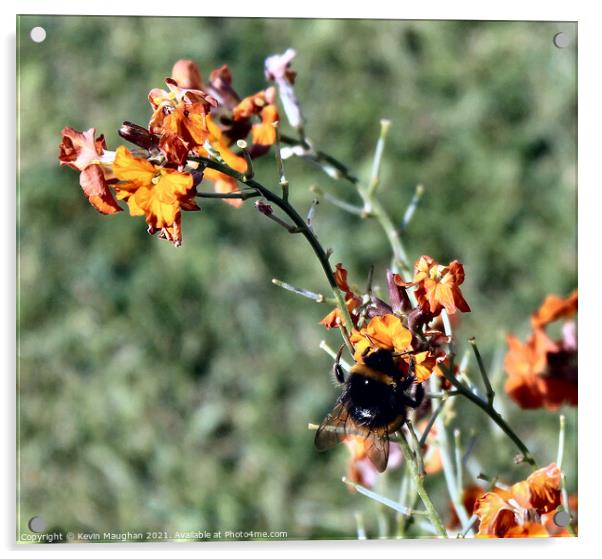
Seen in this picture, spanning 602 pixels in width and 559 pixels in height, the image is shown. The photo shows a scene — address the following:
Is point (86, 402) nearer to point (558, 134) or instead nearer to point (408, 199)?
point (408, 199)

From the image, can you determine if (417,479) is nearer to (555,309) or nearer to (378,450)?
(378,450)

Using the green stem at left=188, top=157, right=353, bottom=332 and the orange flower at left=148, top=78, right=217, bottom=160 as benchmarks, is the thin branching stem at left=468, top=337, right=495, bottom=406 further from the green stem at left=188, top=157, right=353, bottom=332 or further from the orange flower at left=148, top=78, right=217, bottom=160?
the orange flower at left=148, top=78, right=217, bottom=160

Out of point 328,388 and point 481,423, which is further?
point 328,388

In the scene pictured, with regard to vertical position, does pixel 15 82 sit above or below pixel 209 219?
above

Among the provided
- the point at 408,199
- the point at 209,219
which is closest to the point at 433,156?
the point at 408,199

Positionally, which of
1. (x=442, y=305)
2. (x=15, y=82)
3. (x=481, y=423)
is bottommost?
(x=481, y=423)

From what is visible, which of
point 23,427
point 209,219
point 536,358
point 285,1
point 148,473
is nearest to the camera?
point 536,358

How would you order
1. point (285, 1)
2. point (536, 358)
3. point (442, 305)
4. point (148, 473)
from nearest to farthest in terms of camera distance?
point (442, 305)
point (536, 358)
point (285, 1)
point (148, 473)
